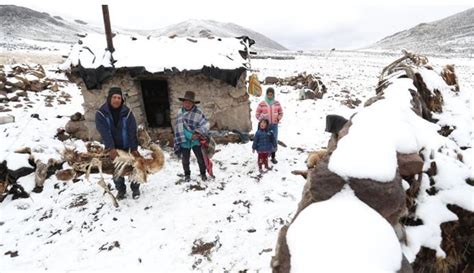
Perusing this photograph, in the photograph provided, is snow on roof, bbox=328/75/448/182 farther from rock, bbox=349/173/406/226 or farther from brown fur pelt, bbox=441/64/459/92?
brown fur pelt, bbox=441/64/459/92

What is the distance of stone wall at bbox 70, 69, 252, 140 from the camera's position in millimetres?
8078

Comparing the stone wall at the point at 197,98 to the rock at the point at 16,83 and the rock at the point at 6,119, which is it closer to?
the rock at the point at 6,119

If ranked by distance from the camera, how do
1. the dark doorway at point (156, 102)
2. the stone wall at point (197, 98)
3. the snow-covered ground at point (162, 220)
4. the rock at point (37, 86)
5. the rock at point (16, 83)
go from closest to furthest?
1. the snow-covered ground at point (162, 220)
2. the stone wall at point (197, 98)
3. the dark doorway at point (156, 102)
4. the rock at point (16, 83)
5. the rock at point (37, 86)

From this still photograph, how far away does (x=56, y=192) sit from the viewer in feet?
20.9

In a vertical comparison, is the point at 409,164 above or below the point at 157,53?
below

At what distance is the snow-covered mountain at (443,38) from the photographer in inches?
1622

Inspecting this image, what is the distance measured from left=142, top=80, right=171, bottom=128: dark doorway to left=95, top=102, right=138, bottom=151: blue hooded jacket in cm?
396

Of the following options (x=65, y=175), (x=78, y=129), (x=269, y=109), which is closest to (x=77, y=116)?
(x=78, y=129)

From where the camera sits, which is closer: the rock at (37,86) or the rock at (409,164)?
the rock at (409,164)

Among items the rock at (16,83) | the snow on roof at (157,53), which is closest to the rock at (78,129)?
the snow on roof at (157,53)

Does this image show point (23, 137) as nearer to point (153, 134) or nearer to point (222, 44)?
point (153, 134)

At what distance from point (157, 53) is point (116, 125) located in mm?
3648

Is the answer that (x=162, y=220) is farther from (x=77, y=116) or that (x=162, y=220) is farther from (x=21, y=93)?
(x=21, y=93)

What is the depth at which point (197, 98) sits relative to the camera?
8.36 metres
